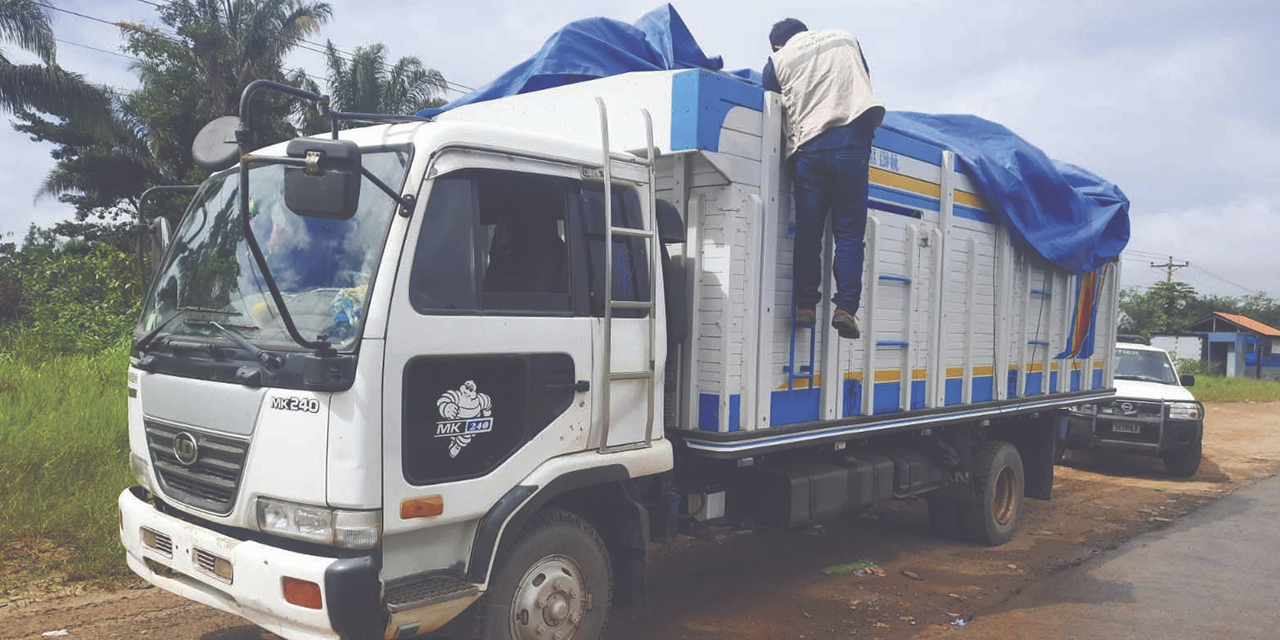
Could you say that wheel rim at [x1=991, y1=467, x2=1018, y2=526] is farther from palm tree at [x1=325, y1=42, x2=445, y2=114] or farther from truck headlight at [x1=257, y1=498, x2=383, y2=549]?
palm tree at [x1=325, y1=42, x2=445, y2=114]

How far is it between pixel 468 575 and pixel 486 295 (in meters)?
1.08

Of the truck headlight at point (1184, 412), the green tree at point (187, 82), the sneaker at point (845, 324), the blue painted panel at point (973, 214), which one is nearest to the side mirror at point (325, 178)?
the sneaker at point (845, 324)

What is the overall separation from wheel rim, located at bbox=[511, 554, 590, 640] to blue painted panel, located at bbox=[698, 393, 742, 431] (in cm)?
100

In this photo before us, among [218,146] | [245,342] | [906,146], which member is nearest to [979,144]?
[906,146]

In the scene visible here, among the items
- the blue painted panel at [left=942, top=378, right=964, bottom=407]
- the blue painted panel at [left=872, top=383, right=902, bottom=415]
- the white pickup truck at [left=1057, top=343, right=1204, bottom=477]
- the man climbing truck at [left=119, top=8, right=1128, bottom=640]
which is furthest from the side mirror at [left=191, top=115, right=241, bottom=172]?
the white pickup truck at [left=1057, top=343, right=1204, bottom=477]

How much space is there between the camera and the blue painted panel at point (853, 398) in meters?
5.46

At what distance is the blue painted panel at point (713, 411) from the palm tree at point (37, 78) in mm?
18354

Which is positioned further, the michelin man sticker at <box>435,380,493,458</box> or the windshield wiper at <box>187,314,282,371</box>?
the michelin man sticker at <box>435,380,493,458</box>

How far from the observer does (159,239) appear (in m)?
4.36

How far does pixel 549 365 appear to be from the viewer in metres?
3.79

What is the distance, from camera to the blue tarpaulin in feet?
17.4

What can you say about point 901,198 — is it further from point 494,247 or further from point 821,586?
point 494,247

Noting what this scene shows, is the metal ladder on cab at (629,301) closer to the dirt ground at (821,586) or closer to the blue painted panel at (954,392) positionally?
the dirt ground at (821,586)

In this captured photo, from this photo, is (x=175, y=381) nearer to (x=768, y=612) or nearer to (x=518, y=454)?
(x=518, y=454)
